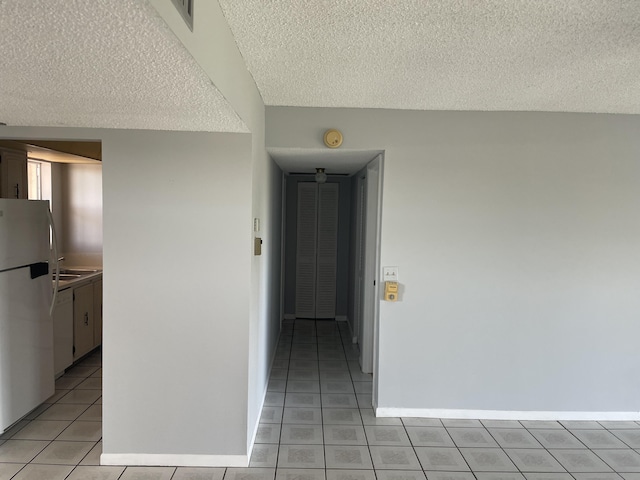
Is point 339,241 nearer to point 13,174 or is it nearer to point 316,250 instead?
point 316,250

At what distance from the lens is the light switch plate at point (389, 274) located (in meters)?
2.94

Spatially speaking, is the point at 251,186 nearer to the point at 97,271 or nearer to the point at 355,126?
the point at 355,126

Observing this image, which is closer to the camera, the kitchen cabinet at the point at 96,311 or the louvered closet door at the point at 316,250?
the kitchen cabinet at the point at 96,311

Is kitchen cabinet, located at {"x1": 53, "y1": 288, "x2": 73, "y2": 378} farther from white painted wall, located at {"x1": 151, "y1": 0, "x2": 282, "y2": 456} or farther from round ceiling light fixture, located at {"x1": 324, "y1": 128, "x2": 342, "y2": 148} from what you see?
round ceiling light fixture, located at {"x1": 324, "y1": 128, "x2": 342, "y2": 148}

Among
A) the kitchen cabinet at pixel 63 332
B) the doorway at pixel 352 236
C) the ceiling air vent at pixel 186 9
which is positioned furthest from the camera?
the doorway at pixel 352 236

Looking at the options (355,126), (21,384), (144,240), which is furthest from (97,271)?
(355,126)

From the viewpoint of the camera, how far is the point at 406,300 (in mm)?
2959

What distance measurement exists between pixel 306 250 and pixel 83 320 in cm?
285

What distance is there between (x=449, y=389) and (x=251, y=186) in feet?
6.95

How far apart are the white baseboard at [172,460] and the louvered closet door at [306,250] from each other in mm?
3372

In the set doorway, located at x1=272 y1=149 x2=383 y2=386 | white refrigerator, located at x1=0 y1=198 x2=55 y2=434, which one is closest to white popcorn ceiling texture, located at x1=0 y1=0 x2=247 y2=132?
white refrigerator, located at x1=0 y1=198 x2=55 y2=434

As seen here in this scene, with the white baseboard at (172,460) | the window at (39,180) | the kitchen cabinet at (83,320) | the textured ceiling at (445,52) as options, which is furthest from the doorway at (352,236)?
the window at (39,180)

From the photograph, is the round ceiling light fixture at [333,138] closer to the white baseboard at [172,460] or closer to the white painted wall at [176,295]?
the white painted wall at [176,295]

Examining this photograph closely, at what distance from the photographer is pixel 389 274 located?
294 centimetres
